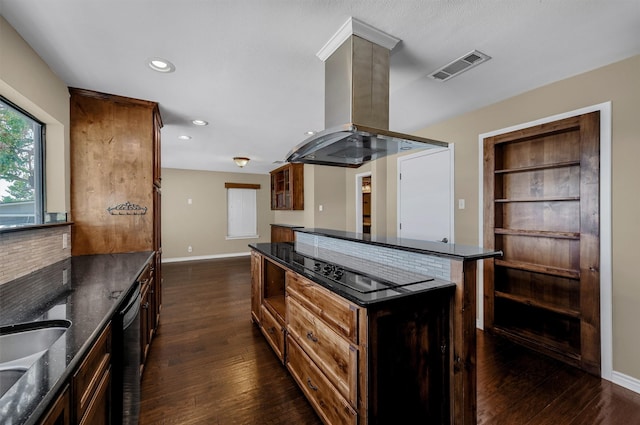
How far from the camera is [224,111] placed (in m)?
3.01

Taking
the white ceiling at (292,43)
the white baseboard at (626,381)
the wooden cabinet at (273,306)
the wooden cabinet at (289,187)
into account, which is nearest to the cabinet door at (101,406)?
the wooden cabinet at (273,306)

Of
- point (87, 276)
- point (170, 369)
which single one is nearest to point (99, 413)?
point (87, 276)

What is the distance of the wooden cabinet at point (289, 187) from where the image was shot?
5.90 metres

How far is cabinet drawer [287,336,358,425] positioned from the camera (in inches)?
55.8

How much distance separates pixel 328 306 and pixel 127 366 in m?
1.25

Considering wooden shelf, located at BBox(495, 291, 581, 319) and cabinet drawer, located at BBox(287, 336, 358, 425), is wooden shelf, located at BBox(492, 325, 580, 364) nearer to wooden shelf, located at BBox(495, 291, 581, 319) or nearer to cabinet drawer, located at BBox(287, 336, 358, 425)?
wooden shelf, located at BBox(495, 291, 581, 319)

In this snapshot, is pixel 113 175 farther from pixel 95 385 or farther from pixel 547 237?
pixel 547 237

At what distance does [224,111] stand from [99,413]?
2.73 metres

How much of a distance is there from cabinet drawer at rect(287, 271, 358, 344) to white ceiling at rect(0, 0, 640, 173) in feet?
5.23

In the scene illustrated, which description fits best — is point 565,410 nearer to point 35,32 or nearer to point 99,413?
point 99,413

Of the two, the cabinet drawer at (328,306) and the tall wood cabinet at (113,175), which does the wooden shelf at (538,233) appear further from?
the tall wood cabinet at (113,175)

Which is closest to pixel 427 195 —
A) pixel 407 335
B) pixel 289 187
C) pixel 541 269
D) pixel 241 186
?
pixel 541 269

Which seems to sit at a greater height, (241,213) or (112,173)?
(112,173)

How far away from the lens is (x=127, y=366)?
5.23 ft
